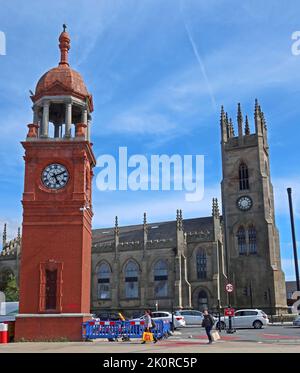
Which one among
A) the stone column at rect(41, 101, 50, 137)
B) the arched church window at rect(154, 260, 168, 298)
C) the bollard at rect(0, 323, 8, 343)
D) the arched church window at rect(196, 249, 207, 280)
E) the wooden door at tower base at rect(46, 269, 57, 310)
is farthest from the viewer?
the arched church window at rect(154, 260, 168, 298)

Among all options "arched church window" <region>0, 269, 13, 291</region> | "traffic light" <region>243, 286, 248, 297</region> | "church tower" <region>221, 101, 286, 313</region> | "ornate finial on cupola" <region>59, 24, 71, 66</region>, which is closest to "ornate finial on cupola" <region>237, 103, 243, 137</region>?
"church tower" <region>221, 101, 286, 313</region>

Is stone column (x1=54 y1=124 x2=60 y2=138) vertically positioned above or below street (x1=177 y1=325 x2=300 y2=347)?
above

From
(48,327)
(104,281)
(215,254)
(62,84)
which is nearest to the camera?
(48,327)

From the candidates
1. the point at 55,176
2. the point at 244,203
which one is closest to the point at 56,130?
the point at 55,176

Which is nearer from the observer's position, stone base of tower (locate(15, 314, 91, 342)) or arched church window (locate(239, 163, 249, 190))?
stone base of tower (locate(15, 314, 91, 342))

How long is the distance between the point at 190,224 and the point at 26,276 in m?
46.3

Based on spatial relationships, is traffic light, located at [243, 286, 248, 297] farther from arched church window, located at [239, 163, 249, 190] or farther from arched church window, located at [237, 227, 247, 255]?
arched church window, located at [239, 163, 249, 190]

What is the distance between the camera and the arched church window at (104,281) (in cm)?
6962

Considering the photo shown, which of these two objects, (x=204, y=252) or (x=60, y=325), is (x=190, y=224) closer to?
(x=204, y=252)

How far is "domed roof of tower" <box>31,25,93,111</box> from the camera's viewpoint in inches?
1110

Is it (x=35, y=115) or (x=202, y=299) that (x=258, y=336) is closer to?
(x=35, y=115)

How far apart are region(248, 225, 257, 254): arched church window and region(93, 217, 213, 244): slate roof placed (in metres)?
5.34

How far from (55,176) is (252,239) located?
1741 inches

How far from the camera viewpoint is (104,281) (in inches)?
2766
